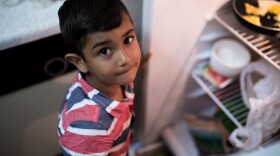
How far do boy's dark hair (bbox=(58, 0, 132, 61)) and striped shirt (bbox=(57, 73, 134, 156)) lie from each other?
176 millimetres

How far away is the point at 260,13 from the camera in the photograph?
0.94m

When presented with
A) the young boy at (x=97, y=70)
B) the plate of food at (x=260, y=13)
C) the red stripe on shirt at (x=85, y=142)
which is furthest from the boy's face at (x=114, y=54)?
the plate of food at (x=260, y=13)

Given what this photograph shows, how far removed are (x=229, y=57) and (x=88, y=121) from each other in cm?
64

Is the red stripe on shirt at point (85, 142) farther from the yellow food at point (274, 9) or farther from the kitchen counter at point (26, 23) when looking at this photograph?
the yellow food at point (274, 9)

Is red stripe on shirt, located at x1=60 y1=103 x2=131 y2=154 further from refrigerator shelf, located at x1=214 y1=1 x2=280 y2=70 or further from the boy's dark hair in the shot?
refrigerator shelf, located at x1=214 y1=1 x2=280 y2=70

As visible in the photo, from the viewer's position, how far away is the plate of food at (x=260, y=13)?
873mm

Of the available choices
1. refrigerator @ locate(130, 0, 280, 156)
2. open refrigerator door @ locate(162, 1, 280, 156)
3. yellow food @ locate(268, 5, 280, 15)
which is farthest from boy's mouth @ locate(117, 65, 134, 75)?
yellow food @ locate(268, 5, 280, 15)

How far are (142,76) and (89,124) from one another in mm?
405

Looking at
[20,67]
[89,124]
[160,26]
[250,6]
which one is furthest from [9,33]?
[250,6]

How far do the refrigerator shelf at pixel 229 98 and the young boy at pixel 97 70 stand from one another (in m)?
0.41

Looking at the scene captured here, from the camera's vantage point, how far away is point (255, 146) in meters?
1.01

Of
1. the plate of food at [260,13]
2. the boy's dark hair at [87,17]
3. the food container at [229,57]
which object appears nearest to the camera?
the boy's dark hair at [87,17]

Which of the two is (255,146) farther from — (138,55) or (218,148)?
(138,55)

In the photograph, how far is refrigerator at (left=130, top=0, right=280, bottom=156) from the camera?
89 centimetres
